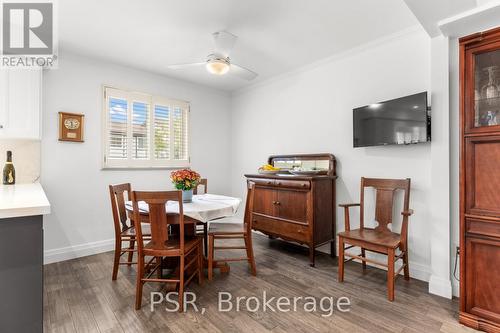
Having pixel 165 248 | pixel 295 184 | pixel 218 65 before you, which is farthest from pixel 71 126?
pixel 295 184

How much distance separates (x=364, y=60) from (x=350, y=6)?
0.97 m

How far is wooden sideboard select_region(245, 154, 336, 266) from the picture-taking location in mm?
2982

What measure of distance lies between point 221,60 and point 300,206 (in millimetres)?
1880

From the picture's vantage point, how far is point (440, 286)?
90.4 inches

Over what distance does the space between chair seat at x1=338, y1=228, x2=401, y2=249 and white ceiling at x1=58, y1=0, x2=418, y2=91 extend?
2.13 metres

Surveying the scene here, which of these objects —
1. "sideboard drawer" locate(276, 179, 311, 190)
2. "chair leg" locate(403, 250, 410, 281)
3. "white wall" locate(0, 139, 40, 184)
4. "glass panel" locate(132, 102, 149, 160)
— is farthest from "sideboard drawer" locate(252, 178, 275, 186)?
"white wall" locate(0, 139, 40, 184)

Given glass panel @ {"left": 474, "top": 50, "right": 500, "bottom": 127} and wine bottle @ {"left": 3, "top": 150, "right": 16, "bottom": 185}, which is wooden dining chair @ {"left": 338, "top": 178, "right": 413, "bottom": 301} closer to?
glass panel @ {"left": 474, "top": 50, "right": 500, "bottom": 127}

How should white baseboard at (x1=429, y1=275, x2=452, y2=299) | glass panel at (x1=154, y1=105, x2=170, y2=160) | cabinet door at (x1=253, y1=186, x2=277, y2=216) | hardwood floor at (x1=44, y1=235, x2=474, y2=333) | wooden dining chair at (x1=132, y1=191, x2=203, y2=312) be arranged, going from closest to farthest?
hardwood floor at (x1=44, y1=235, x2=474, y2=333)
wooden dining chair at (x1=132, y1=191, x2=203, y2=312)
white baseboard at (x1=429, y1=275, x2=452, y2=299)
cabinet door at (x1=253, y1=186, x2=277, y2=216)
glass panel at (x1=154, y1=105, x2=170, y2=160)

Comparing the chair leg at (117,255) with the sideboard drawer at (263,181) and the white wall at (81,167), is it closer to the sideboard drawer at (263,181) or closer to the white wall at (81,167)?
the white wall at (81,167)

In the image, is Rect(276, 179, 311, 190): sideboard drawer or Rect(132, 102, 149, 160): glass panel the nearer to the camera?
Rect(276, 179, 311, 190): sideboard drawer

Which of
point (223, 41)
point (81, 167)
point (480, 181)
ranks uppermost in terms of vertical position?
point (223, 41)

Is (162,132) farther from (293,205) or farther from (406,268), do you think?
(406,268)

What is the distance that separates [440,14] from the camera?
1.98m

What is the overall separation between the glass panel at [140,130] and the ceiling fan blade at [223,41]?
1720mm
